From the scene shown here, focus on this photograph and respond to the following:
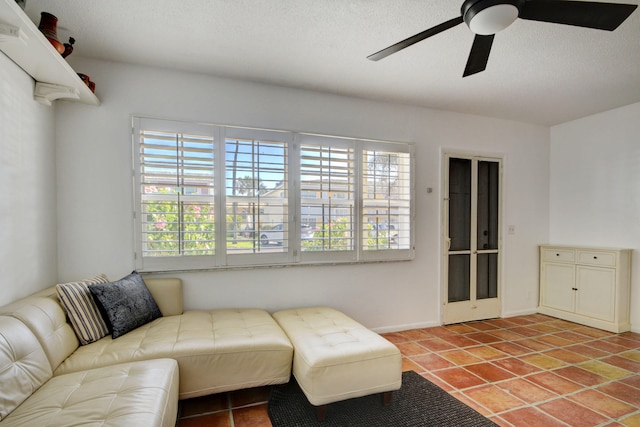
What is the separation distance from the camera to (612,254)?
3.72 m

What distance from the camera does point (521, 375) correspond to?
270 cm

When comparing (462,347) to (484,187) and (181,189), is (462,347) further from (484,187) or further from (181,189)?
(181,189)

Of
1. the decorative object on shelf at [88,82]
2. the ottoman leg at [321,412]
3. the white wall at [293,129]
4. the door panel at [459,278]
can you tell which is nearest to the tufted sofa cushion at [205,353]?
the ottoman leg at [321,412]

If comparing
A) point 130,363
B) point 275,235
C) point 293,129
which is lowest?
point 130,363

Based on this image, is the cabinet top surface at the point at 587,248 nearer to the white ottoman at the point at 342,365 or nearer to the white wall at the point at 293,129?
the white wall at the point at 293,129

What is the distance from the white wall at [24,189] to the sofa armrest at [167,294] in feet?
2.45

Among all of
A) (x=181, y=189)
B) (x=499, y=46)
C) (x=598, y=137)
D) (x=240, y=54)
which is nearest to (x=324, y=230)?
(x=181, y=189)

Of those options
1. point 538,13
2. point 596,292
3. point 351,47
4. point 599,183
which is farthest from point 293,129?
point 596,292

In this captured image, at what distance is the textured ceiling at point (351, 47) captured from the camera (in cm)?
204

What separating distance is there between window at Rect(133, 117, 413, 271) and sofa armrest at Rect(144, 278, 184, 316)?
150 mm

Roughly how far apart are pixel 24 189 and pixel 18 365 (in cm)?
122

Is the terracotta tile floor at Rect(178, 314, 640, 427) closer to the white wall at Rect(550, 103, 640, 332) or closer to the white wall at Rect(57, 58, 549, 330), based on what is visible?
the white wall at Rect(57, 58, 549, 330)

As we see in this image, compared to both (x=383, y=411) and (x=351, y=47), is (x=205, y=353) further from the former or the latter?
(x=351, y=47)

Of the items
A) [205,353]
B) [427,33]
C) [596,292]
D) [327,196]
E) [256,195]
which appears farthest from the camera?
[596,292]
